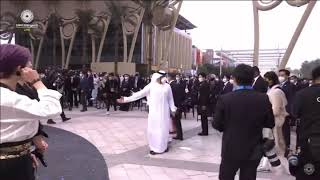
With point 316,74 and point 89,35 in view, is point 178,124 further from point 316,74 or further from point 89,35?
point 89,35

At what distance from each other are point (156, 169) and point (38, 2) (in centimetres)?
6195

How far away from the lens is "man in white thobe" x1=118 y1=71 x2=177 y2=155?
9.85m

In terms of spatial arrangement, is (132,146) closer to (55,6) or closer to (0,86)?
(0,86)

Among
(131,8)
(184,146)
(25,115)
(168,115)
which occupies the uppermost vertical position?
(131,8)

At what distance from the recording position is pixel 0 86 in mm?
2990

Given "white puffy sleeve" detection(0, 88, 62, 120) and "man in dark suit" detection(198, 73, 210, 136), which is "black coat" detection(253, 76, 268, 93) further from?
"white puffy sleeve" detection(0, 88, 62, 120)

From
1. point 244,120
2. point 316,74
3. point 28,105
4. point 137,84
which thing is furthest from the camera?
point 137,84

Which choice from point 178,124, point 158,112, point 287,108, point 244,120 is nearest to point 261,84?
point 287,108

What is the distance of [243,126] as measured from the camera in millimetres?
4496

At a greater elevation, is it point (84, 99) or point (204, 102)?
point (204, 102)

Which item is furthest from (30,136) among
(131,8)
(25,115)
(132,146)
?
(131,8)

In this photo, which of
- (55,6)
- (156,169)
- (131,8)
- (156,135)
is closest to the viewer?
(156,169)

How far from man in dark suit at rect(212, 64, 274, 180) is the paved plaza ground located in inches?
117

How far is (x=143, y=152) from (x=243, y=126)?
567 cm
